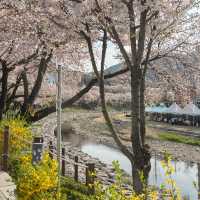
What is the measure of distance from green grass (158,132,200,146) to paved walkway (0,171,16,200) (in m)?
30.4

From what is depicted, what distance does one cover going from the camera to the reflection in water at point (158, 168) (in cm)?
2207

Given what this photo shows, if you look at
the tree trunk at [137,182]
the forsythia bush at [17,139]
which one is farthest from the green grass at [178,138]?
the tree trunk at [137,182]

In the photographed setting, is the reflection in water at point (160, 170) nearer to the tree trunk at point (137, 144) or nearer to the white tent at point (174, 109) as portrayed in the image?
the tree trunk at point (137, 144)

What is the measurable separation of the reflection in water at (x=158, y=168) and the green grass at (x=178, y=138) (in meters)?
6.55

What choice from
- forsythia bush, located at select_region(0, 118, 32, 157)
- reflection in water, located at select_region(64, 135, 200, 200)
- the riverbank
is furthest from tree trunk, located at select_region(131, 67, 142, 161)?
the riverbank

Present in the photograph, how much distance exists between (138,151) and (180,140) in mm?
34550

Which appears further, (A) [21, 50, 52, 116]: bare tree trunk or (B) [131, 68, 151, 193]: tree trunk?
(A) [21, 50, 52, 116]: bare tree trunk

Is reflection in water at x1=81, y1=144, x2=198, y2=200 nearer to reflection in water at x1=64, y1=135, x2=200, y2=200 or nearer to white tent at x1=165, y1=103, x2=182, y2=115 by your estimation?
reflection in water at x1=64, y1=135, x2=200, y2=200

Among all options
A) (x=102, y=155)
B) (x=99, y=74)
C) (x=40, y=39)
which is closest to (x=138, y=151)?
(x=99, y=74)

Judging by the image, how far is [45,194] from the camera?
6789 millimetres

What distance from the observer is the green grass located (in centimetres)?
3946

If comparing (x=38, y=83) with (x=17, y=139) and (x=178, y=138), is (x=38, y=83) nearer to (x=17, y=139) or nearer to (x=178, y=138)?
(x=17, y=139)

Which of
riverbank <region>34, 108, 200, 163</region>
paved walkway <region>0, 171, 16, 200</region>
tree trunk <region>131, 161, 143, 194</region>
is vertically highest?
tree trunk <region>131, 161, 143, 194</region>

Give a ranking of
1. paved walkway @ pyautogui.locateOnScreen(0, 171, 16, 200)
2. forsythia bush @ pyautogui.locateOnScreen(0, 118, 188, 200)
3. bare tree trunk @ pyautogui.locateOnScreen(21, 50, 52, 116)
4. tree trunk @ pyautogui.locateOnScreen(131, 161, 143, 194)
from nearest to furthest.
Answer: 1. forsythia bush @ pyautogui.locateOnScreen(0, 118, 188, 200)
2. tree trunk @ pyautogui.locateOnScreen(131, 161, 143, 194)
3. paved walkway @ pyautogui.locateOnScreen(0, 171, 16, 200)
4. bare tree trunk @ pyautogui.locateOnScreen(21, 50, 52, 116)
